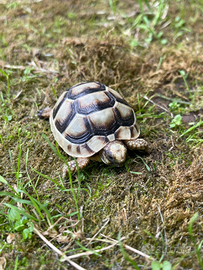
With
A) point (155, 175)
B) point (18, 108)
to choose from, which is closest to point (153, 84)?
point (155, 175)

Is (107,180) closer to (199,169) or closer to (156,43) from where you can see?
(199,169)

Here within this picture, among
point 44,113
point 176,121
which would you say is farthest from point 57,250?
point 176,121

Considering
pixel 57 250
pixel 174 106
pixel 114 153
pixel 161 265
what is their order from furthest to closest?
pixel 174 106 → pixel 114 153 → pixel 57 250 → pixel 161 265

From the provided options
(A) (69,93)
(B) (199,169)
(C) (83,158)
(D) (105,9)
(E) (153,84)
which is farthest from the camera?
(D) (105,9)

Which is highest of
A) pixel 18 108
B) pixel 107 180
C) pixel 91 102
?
pixel 91 102

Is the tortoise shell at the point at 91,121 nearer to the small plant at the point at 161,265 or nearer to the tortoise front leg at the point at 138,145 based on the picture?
the tortoise front leg at the point at 138,145

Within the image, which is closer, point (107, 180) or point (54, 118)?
point (107, 180)

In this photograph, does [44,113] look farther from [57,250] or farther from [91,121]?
[57,250]

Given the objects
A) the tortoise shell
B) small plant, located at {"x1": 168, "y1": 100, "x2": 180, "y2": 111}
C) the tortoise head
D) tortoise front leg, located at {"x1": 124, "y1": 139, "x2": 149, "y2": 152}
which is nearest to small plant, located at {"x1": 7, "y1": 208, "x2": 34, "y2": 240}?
the tortoise shell
